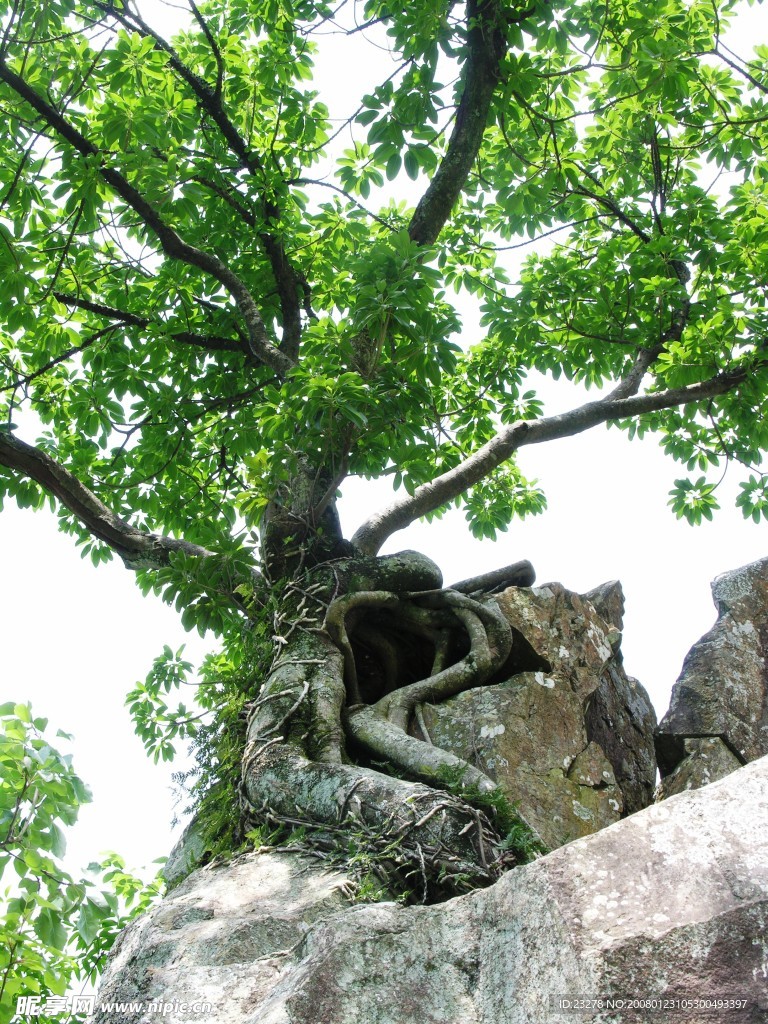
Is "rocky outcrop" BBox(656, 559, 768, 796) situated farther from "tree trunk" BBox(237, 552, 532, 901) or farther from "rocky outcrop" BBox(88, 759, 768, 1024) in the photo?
"rocky outcrop" BBox(88, 759, 768, 1024)

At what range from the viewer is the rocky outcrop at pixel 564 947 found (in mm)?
2258

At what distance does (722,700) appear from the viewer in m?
5.42

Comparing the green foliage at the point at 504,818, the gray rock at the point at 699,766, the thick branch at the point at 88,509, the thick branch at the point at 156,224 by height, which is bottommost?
the green foliage at the point at 504,818

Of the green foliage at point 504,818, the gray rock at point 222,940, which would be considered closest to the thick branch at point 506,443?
the green foliage at point 504,818

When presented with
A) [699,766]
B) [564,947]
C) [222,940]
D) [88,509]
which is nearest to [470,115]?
[88,509]

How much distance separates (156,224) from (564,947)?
554cm

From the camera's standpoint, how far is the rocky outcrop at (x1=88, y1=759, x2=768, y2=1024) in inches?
88.9

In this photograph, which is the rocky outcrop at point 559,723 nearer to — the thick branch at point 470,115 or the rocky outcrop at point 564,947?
the rocky outcrop at point 564,947

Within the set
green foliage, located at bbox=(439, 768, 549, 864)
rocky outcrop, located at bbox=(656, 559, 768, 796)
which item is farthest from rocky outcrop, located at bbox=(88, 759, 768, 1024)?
rocky outcrop, located at bbox=(656, 559, 768, 796)

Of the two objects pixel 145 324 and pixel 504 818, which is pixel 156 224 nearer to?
pixel 145 324

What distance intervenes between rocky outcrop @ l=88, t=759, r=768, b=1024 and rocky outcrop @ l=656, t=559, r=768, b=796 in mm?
2679

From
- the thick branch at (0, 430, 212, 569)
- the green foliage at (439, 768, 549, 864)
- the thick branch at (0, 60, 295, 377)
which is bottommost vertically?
the green foliage at (439, 768, 549, 864)

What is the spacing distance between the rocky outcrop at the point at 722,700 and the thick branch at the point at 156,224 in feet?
10.5

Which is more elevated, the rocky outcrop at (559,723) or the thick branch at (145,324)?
the thick branch at (145,324)
